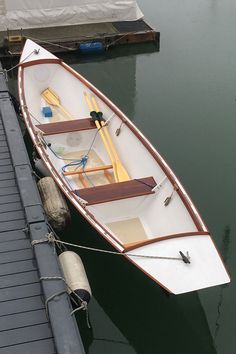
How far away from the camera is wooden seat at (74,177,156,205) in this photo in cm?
914

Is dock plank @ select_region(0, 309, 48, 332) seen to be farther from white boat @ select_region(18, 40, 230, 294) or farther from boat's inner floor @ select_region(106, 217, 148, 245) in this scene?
boat's inner floor @ select_region(106, 217, 148, 245)

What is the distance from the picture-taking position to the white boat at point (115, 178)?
24.7ft

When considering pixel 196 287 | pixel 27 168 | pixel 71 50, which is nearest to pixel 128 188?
pixel 27 168

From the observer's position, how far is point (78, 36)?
57.2 ft

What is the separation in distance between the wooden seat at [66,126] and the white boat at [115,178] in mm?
23

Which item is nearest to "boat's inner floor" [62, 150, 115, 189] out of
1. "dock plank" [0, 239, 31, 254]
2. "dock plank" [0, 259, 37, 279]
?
"dock plank" [0, 239, 31, 254]

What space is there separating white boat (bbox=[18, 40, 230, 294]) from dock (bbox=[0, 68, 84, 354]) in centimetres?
128

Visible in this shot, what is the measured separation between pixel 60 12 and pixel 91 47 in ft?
5.26

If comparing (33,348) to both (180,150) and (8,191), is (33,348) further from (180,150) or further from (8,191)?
(180,150)

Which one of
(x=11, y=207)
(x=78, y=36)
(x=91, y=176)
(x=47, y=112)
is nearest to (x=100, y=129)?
(x=91, y=176)

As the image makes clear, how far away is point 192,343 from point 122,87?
1001cm

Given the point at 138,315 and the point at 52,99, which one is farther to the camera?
the point at 52,99

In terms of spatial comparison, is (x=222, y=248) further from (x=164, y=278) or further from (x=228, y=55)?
(x=228, y=55)

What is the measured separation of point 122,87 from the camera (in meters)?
16.1
